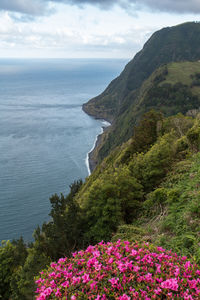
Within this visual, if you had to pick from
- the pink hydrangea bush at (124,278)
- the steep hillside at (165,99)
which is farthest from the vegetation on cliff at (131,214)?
the steep hillside at (165,99)

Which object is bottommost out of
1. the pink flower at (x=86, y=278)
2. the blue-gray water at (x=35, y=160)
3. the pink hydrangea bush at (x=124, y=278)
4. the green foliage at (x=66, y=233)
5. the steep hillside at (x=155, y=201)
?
the blue-gray water at (x=35, y=160)

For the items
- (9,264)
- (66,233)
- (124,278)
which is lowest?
(9,264)

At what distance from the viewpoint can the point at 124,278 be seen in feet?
15.5

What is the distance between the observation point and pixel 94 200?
1636 centimetres

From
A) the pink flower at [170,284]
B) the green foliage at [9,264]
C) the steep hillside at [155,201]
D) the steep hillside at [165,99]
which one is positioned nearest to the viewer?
the pink flower at [170,284]

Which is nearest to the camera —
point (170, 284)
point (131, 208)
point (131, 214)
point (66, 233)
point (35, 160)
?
point (170, 284)

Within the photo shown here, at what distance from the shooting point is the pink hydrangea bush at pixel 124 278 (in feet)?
14.5

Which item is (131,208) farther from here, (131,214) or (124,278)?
(124,278)

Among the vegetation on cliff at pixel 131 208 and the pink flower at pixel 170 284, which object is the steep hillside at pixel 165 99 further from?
the pink flower at pixel 170 284

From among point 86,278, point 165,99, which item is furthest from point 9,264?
point 165,99

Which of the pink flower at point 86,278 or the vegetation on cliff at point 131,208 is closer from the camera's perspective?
the pink flower at point 86,278

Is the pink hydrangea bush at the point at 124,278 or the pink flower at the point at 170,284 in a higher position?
the pink flower at the point at 170,284

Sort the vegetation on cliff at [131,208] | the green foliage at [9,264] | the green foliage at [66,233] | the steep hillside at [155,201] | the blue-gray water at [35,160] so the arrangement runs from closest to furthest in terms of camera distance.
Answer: the steep hillside at [155,201] < the vegetation on cliff at [131,208] < the green foliage at [66,233] < the green foliage at [9,264] < the blue-gray water at [35,160]

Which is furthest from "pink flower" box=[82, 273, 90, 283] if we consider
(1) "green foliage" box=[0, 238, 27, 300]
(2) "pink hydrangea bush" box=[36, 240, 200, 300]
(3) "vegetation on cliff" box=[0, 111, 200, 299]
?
(1) "green foliage" box=[0, 238, 27, 300]
